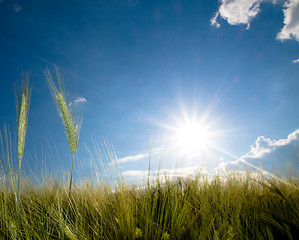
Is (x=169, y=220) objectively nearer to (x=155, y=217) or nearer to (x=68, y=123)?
(x=155, y=217)

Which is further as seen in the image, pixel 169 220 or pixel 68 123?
pixel 68 123

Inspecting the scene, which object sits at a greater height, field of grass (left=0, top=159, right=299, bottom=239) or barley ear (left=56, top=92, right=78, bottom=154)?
barley ear (left=56, top=92, right=78, bottom=154)

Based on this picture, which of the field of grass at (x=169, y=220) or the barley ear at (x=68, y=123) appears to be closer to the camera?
the field of grass at (x=169, y=220)

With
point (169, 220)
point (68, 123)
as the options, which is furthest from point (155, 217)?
point (68, 123)

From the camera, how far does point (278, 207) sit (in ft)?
6.48

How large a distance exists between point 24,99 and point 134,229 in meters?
1.49

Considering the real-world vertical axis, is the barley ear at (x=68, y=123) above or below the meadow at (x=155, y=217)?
above

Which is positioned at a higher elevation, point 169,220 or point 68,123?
point 68,123

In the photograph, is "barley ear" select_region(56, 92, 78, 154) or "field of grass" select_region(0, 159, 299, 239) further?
"barley ear" select_region(56, 92, 78, 154)

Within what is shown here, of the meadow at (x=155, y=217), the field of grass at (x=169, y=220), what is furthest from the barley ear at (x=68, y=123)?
the field of grass at (x=169, y=220)

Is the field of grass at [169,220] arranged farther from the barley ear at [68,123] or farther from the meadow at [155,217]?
the barley ear at [68,123]

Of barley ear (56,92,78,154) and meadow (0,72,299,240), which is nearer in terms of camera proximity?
meadow (0,72,299,240)

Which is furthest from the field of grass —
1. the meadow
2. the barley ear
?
the barley ear

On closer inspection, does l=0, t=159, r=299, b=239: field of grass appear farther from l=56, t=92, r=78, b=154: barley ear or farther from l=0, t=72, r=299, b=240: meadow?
l=56, t=92, r=78, b=154: barley ear
